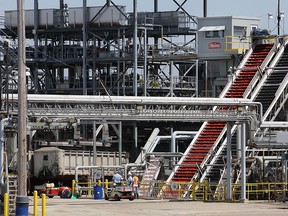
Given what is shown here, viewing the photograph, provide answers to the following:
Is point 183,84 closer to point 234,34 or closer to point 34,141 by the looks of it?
point 234,34

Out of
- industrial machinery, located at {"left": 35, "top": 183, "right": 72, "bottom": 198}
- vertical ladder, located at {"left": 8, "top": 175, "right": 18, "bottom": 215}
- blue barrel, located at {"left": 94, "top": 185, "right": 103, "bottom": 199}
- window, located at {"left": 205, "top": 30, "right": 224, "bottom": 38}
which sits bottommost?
industrial machinery, located at {"left": 35, "top": 183, "right": 72, "bottom": 198}

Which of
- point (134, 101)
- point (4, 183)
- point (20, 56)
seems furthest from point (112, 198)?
point (20, 56)

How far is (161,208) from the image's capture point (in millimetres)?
51438

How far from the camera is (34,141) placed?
79.3 metres

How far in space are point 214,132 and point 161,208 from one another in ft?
70.2

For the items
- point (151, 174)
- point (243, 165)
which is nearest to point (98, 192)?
point (151, 174)

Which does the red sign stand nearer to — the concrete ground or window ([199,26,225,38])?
window ([199,26,225,38])

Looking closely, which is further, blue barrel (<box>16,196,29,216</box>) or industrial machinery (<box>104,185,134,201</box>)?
industrial machinery (<box>104,185,134,201</box>)

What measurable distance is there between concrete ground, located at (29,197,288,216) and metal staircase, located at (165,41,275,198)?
744 cm

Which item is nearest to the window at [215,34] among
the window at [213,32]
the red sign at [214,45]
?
the window at [213,32]

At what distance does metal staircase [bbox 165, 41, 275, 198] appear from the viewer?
6875cm

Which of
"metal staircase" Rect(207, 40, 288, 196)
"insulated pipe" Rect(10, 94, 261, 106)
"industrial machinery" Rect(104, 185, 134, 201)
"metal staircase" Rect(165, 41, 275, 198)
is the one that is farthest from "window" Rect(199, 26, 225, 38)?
"industrial machinery" Rect(104, 185, 134, 201)

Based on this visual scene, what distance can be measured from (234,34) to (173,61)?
5.63 metres

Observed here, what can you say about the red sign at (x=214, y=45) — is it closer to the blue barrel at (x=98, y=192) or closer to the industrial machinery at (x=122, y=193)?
the blue barrel at (x=98, y=192)
